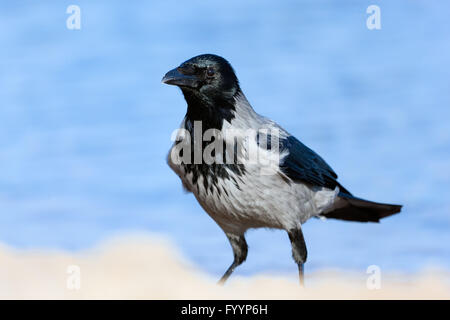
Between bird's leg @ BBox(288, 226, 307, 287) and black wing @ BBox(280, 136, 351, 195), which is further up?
black wing @ BBox(280, 136, 351, 195)

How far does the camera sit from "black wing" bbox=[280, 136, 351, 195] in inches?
261

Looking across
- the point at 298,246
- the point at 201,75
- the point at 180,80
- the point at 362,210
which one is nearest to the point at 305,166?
the point at 298,246

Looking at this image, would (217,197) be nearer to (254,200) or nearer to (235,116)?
(254,200)

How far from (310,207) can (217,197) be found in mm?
1009

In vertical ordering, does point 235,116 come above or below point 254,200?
above

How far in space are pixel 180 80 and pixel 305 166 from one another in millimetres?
1428

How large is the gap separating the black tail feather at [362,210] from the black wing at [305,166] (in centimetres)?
29

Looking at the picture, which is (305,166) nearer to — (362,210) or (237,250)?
(237,250)

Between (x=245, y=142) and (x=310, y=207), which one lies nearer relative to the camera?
(x=245, y=142)

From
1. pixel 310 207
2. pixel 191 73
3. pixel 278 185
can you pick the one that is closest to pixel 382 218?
pixel 310 207

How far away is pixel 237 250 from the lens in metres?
6.92

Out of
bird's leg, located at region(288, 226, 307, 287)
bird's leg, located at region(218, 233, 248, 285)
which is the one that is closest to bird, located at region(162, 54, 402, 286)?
bird's leg, located at region(288, 226, 307, 287)

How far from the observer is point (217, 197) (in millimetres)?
6379

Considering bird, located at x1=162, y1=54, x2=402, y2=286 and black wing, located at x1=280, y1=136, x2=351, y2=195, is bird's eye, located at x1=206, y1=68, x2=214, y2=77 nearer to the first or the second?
bird, located at x1=162, y1=54, x2=402, y2=286
